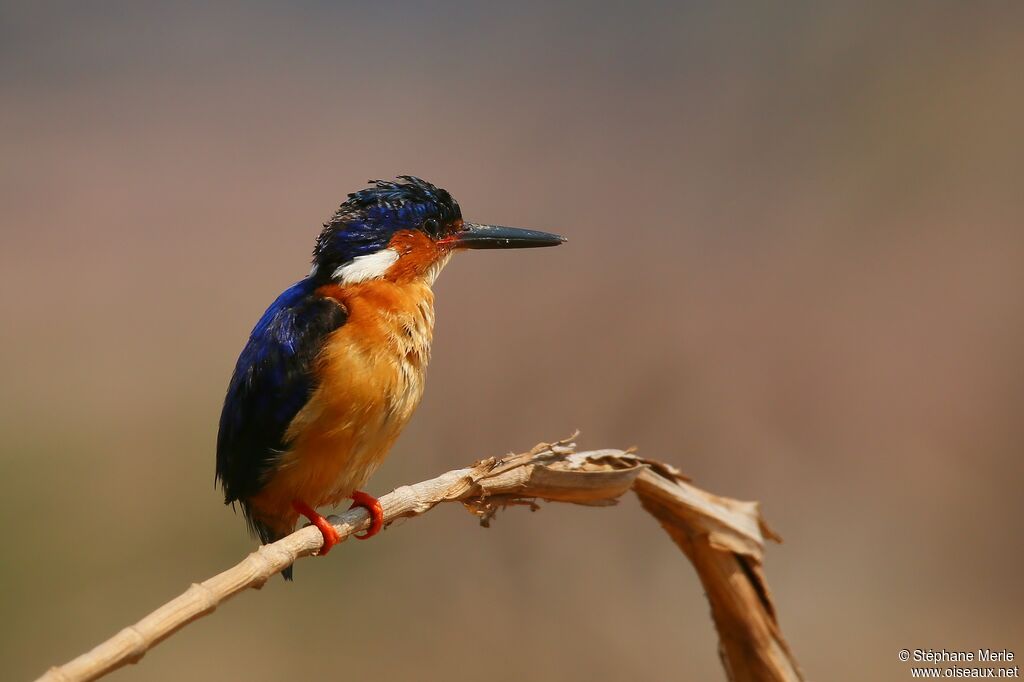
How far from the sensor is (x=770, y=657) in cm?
164

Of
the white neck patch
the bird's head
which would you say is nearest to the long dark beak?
the bird's head

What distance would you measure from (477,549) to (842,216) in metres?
2.47

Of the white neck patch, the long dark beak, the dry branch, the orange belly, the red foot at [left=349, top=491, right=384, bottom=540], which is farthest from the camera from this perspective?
the long dark beak

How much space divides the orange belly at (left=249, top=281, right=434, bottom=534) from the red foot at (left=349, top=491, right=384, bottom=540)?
0.03 m

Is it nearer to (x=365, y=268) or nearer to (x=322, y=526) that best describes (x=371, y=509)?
(x=322, y=526)

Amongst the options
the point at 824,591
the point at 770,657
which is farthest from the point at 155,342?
the point at 770,657

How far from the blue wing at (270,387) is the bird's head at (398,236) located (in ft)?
0.51

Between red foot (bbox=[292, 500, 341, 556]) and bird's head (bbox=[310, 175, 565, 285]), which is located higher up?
bird's head (bbox=[310, 175, 565, 285])

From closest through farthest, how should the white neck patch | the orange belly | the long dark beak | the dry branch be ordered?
1. the dry branch
2. the orange belly
3. the white neck patch
4. the long dark beak

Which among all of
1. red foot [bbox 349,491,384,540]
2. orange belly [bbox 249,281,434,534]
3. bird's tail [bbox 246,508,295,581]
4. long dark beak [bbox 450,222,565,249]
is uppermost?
long dark beak [bbox 450,222,565,249]

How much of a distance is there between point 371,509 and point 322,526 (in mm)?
123

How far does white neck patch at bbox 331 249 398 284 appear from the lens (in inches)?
87.9

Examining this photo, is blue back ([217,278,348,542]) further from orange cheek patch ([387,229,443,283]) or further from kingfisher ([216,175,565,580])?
orange cheek patch ([387,229,443,283])

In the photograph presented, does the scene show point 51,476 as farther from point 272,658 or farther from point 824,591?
point 824,591
